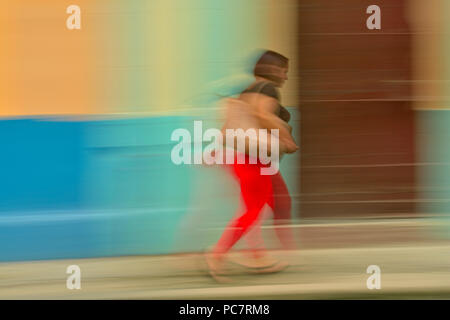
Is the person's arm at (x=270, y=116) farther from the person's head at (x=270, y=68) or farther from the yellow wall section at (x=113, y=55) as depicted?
the yellow wall section at (x=113, y=55)

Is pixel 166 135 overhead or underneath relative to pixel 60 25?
underneath

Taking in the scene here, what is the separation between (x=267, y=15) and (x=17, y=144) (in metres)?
2.11

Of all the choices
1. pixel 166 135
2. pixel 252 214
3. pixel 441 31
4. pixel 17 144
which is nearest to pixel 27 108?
pixel 17 144

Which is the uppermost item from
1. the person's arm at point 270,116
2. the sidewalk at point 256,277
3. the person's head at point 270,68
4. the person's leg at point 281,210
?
the person's head at point 270,68

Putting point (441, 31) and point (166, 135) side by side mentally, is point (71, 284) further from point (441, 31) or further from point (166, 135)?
point (441, 31)

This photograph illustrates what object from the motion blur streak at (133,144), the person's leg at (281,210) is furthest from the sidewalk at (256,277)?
the person's leg at (281,210)

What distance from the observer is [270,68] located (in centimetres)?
558

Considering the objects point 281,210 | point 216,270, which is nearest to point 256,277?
point 216,270

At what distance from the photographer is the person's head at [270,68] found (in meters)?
5.54

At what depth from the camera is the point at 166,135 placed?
19.7 feet

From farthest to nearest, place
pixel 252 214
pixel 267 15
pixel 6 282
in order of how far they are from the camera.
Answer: pixel 267 15, pixel 6 282, pixel 252 214

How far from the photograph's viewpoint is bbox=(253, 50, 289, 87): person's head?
18.2ft

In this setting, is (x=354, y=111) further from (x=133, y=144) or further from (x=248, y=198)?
(x=133, y=144)

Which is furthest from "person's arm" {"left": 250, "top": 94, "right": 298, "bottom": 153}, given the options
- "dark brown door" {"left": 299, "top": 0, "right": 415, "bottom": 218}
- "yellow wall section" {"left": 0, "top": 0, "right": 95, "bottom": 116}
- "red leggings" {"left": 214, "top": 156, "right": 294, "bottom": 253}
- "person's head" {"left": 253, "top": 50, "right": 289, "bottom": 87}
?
"yellow wall section" {"left": 0, "top": 0, "right": 95, "bottom": 116}
